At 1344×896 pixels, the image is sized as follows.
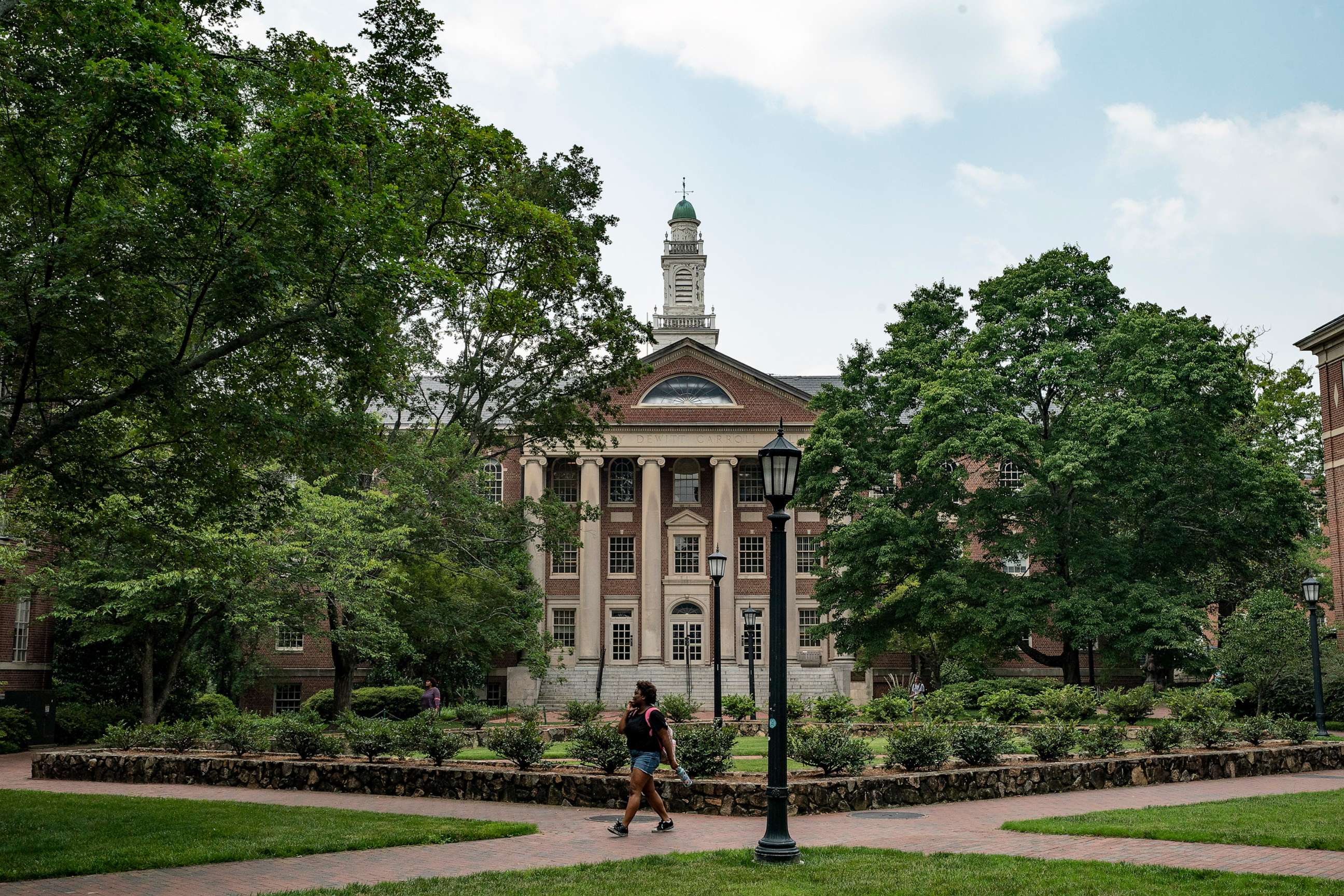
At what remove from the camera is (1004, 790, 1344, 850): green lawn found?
37.1ft

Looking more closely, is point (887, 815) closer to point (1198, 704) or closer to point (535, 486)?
point (1198, 704)

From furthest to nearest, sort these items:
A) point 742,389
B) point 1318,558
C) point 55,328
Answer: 1. point 1318,558
2. point 742,389
3. point 55,328

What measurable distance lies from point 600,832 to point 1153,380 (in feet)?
84.1

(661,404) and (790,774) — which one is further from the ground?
(661,404)

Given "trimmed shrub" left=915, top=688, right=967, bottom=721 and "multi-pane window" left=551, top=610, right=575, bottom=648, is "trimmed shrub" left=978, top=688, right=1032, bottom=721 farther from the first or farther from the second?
"multi-pane window" left=551, top=610, right=575, bottom=648

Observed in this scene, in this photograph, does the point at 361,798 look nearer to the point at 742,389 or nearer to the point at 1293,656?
the point at 1293,656

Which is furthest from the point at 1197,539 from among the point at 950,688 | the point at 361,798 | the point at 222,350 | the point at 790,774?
the point at 222,350

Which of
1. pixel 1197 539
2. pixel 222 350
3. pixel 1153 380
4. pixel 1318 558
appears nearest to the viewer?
pixel 222 350

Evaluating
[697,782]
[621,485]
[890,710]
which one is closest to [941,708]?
[890,710]

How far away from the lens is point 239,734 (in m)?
18.6

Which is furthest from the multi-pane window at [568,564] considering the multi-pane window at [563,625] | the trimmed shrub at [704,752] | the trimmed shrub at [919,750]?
the trimmed shrub at [704,752]

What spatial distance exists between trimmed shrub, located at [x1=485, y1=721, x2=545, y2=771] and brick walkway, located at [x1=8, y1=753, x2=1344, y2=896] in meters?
1.06

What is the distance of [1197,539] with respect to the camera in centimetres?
3547

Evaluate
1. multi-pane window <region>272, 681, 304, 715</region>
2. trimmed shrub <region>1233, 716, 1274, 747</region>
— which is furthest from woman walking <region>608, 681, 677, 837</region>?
multi-pane window <region>272, 681, 304, 715</region>
